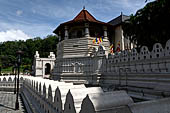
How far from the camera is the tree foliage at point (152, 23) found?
35.0ft

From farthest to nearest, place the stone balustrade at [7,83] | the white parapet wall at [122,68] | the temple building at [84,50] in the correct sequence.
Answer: the stone balustrade at [7,83]
the temple building at [84,50]
the white parapet wall at [122,68]

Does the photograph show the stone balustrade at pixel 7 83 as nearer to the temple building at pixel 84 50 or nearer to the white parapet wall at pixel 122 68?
the temple building at pixel 84 50

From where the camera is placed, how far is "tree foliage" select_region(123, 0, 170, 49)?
1068 centimetres

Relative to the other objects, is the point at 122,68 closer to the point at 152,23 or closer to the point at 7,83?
the point at 152,23

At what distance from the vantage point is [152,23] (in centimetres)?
1152

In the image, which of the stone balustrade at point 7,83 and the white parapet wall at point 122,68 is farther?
the stone balustrade at point 7,83

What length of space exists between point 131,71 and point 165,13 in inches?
208

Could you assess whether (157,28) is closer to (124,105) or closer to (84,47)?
(84,47)

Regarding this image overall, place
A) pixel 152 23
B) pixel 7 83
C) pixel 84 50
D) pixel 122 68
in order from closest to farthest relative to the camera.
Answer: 1. pixel 122 68
2. pixel 152 23
3. pixel 7 83
4. pixel 84 50

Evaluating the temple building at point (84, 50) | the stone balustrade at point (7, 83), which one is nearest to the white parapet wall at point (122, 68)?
the temple building at point (84, 50)

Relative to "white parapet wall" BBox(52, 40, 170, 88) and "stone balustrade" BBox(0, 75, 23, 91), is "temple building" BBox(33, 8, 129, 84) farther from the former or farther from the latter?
"stone balustrade" BBox(0, 75, 23, 91)

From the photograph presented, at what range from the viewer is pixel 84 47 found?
61.7 feet

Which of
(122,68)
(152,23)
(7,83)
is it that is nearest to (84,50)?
(122,68)

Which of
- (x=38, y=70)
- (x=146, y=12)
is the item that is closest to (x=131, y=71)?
(x=146, y=12)
